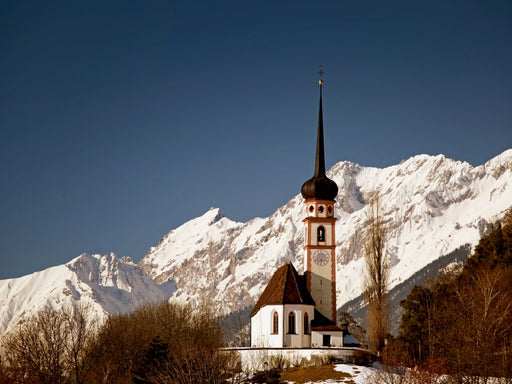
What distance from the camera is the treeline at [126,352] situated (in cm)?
6038

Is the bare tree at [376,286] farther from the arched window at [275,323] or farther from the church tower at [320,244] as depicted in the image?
the arched window at [275,323]

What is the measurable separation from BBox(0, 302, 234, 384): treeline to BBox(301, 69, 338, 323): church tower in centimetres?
1131

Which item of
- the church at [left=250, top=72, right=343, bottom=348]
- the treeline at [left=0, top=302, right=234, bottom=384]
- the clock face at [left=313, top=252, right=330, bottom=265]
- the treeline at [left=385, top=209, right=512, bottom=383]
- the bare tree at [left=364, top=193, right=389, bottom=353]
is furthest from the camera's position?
the clock face at [left=313, top=252, right=330, bottom=265]

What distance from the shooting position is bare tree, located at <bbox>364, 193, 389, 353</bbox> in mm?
80438

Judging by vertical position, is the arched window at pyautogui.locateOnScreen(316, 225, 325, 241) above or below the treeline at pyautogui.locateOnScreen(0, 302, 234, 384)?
above

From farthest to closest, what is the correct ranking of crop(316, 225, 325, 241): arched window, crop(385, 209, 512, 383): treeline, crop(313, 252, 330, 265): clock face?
crop(316, 225, 325, 241): arched window → crop(313, 252, 330, 265): clock face → crop(385, 209, 512, 383): treeline

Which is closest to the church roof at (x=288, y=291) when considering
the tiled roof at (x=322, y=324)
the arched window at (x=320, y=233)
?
the tiled roof at (x=322, y=324)

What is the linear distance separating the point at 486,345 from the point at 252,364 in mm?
30785

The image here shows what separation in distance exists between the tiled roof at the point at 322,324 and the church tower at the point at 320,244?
1.16 m

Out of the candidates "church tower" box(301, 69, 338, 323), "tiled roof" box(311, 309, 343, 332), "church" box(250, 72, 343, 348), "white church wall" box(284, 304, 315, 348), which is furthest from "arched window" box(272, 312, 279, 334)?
"church tower" box(301, 69, 338, 323)

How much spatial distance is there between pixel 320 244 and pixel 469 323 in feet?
113

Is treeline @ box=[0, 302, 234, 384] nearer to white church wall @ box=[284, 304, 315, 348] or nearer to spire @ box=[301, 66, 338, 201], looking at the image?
white church wall @ box=[284, 304, 315, 348]

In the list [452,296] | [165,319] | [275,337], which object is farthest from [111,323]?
[452,296]

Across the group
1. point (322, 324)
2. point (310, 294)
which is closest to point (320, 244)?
point (310, 294)
